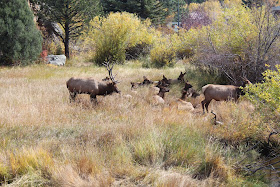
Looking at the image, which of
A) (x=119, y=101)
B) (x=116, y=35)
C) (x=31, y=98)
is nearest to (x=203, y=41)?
(x=119, y=101)

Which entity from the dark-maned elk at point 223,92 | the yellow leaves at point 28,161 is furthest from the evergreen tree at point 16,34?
the yellow leaves at point 28,161

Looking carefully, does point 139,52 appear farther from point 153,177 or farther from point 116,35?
point 153,177

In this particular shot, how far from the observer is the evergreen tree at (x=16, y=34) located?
13820 mm

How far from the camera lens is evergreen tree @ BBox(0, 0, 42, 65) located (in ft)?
45.3

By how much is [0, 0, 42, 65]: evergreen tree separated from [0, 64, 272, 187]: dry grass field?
8169mm

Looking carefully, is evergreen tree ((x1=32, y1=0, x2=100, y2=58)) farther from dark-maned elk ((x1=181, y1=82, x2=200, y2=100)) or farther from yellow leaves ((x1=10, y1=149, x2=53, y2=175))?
yellow leaves ((x1=10, y1=149, x2=53, y2=175))

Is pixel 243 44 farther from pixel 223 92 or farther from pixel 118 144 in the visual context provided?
pixel 118 144

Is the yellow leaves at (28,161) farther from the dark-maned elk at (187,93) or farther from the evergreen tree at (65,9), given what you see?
the evergreen tree at (65,9)

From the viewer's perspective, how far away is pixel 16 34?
1406 centimetres

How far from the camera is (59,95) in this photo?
24.3ft

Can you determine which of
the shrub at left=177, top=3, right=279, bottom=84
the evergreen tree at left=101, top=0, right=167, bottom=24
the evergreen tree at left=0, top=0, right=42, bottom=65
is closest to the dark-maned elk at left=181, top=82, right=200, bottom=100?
the shrub at left=177, top=3, right=279, bottom=84

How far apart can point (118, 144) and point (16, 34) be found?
476 inches

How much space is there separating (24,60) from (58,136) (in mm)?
10884

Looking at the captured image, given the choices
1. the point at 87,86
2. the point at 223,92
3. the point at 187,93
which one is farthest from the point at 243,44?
the point at 87,86
